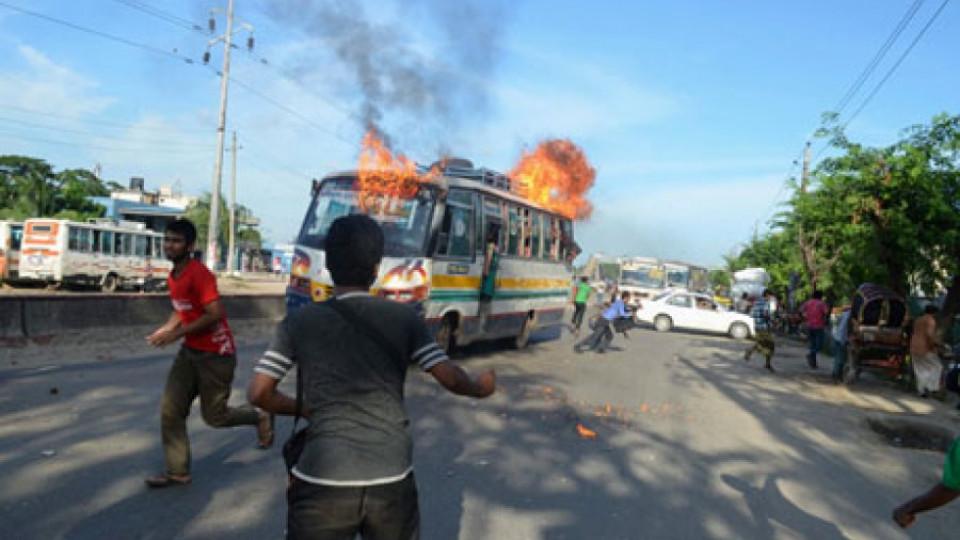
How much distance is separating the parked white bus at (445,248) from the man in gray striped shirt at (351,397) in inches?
266

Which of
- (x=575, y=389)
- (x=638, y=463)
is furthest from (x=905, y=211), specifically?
(x=638, y=463)

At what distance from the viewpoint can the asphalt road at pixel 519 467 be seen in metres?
4.60

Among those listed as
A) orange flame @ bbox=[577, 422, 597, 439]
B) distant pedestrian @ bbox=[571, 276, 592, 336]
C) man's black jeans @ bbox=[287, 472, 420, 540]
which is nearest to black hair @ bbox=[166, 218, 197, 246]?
man's black jeans @ bbox=[287, 472, 420, 540]

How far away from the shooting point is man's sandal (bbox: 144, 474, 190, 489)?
191 inches

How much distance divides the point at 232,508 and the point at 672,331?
25.1 meters

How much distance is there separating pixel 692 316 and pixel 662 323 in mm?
1114

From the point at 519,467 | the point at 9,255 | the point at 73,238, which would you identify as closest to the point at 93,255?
the point at 73,238

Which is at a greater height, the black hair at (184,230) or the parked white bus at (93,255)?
the black hair at (184,230)

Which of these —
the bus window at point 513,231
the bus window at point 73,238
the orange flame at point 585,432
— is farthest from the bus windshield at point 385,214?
the bus window at point 73,238

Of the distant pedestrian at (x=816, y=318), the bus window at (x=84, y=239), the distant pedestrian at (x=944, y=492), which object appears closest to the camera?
the distant pedestrian at (x=944, y=492)

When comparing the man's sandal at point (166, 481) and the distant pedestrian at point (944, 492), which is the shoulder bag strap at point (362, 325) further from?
the man's sandal at point (166, 481)

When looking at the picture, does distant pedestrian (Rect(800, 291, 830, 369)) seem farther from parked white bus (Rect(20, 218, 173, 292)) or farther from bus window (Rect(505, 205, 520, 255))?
parked white bus (Rect(20, 218, 173, 292))

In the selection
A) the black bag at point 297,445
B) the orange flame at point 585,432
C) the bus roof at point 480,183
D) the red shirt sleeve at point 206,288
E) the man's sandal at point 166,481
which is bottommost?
the orange flame at point 585,432

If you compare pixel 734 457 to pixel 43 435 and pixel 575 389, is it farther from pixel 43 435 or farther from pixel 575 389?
pixel 43 435
